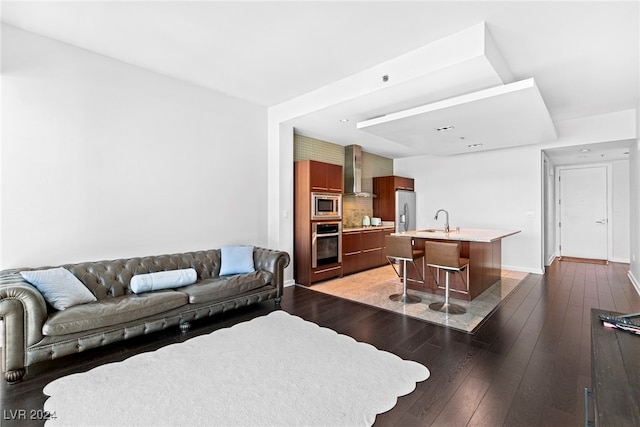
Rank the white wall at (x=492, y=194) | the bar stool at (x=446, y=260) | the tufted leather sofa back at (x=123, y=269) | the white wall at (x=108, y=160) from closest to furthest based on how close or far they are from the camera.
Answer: the white wall at (x=108, y=160)
the tufted leather sofa back at (x=123, y=269)
the bar stool at (x=446, y=260)
the white wall at (x=492, y=194)

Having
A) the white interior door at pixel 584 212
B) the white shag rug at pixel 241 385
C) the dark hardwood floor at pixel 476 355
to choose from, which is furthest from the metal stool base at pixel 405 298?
the white interior door at pixel 584 212

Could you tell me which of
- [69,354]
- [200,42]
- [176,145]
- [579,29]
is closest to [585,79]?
[579,29]

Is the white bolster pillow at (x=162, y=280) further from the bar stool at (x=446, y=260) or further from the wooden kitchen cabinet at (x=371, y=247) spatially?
the wooden kitchen cabinet at (x=371, y=247)

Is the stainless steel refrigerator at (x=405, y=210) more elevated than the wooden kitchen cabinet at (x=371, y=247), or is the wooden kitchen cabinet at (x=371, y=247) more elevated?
the stainless steel refrigerator at (x=405, y=210)

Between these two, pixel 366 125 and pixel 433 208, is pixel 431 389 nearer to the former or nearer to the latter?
pixel 366 125

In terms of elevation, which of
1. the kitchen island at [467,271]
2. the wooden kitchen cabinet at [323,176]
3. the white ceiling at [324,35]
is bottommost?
the kitchen island at [467,271]

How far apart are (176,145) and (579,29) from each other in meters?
4.64

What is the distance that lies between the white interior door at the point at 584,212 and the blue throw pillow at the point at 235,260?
8274 mm

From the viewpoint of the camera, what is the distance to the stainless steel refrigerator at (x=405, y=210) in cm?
737

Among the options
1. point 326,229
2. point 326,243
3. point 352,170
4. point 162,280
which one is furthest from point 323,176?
point 162,280

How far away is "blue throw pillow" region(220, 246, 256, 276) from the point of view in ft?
13.7

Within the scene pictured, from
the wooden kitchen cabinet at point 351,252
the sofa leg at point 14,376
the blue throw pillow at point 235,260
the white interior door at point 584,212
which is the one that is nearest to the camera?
the sofa leg at point 14,376

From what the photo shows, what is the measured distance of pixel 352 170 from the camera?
6793mm

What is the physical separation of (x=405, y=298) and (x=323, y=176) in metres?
2.49
